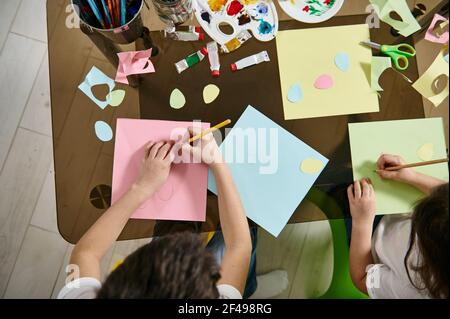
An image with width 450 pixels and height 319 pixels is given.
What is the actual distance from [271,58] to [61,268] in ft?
3.20

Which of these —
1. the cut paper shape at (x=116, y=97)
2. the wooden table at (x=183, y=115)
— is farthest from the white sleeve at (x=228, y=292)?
the cut paper shape at (x=116, y=97)

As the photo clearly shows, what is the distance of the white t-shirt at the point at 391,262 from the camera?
2.19 feet

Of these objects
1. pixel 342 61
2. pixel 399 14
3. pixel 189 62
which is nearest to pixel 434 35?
pixel 399 14

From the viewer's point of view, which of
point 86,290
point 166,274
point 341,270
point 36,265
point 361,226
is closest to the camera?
point 166,274

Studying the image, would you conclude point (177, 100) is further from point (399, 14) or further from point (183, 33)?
point (399, 14)

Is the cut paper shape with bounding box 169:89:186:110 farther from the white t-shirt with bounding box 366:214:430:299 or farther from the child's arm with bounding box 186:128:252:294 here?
the white t-shirt with bounding box 366:214:430:299

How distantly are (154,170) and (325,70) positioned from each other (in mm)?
419

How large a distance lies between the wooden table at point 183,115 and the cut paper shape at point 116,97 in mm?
12

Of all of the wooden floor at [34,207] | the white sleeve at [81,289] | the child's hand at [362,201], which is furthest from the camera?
the wooden floor at [34,207]

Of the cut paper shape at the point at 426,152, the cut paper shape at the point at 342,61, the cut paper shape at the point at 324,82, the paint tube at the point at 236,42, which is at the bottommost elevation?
the cut paper shape at the point at 426,152

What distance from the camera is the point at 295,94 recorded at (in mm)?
761

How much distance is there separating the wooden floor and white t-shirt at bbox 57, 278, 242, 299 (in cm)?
44

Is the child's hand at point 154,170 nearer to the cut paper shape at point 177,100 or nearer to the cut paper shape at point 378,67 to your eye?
A: the cut paper shape at point 177,100

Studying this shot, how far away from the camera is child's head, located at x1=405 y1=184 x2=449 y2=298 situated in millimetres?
535
